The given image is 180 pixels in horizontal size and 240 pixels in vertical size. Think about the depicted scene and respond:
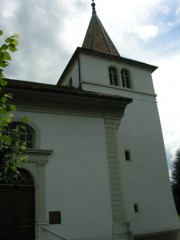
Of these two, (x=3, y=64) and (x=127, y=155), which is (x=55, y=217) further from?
(x=127, y=155)

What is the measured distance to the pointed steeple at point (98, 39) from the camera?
25752mm

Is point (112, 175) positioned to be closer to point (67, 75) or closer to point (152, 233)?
point (152, 233)

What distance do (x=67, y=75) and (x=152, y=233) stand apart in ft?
44.9

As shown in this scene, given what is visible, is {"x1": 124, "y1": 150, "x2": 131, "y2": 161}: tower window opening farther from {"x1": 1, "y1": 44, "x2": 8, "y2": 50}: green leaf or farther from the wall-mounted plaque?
{"x1": 1, "y1": 44, "x2": 8, "y2": 50}: green leaf

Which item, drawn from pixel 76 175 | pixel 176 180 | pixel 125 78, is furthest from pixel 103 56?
pixel 176 180

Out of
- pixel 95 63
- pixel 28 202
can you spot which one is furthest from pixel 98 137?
pixel 95 63

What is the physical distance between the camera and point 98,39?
26828 millimetres

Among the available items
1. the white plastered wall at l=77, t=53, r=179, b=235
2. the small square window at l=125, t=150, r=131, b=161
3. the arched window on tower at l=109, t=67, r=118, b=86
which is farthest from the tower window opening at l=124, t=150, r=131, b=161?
the arched window on tower at l=109, t=67, r=118, b=86

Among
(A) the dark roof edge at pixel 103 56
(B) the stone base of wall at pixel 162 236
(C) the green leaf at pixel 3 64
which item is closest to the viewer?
(C) the green leaf at pixel 3 64

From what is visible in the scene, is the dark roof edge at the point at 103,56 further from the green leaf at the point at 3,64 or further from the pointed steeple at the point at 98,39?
the green leaf at the point at 3,64

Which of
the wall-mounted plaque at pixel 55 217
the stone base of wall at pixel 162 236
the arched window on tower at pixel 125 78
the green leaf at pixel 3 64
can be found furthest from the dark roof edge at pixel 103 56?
the green leaf at pixel 3 64

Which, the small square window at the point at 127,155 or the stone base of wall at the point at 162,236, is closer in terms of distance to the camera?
the stone base of wall at the point at 162,236

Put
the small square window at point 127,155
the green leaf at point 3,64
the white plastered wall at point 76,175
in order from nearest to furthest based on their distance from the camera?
the green leaf at point 3,64 < the white plastered wall at point 76,175 < the small square window at point 127,155

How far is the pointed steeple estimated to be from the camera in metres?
25.8
